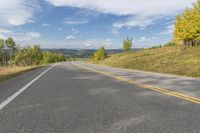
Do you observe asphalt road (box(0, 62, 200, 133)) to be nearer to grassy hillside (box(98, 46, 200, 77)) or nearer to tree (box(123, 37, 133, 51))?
grassy hillside (box(98, 46, 200, 77))

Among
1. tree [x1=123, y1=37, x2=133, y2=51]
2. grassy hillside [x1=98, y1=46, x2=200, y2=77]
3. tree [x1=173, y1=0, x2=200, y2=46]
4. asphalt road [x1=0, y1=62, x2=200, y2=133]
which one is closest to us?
asphalt road [x1=0, y1=62, x2=200, y2=133]

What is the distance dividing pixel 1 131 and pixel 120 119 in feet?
7.19

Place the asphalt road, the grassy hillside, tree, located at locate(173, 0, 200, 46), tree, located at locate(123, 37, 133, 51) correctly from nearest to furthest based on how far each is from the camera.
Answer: the asphalt road, the grassy hillside, tree, located at locate(173, 0, 200, 46), tree, located at locate(123, 37, 133, 51)

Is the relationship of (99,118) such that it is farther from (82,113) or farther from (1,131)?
(1,131)

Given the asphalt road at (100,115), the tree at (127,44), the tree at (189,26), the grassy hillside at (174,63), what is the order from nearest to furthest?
the asphalt road at (100,115)
the grassy hillside at (174,63)
the tree at (189,26)
the tree at (127,44)

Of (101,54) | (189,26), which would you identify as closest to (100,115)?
(189,26)

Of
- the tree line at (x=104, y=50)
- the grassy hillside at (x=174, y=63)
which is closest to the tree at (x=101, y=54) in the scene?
the tree line at (x=104, y=50)

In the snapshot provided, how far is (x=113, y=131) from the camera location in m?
3.99

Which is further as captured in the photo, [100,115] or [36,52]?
[36,52]

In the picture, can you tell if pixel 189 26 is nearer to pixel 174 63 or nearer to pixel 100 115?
Result: pixel 174 63

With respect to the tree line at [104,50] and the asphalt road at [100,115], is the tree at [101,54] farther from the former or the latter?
the asphalt road at [100,115]

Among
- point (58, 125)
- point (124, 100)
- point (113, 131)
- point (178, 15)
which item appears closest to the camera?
point (113, 131)

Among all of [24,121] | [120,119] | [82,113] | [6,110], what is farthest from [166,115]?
[6,110]

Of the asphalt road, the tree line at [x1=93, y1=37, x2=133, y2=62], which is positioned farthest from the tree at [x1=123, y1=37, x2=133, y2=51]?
the asphalt road
